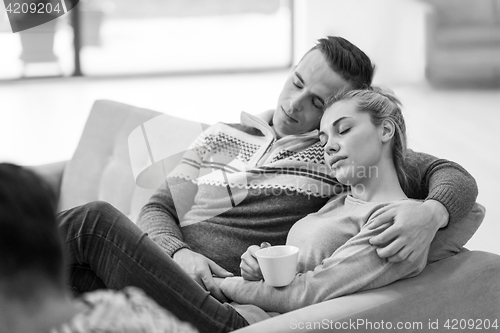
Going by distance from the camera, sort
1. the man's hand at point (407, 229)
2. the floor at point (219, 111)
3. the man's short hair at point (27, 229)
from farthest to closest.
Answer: the floor at point (219, 111), the man's hand at point (407, 229), the man's short hair at point (27, 229)

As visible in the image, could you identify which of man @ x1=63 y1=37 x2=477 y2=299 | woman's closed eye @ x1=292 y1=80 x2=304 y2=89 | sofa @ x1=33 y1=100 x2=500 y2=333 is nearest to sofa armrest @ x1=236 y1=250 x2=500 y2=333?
sofa @ x1=33 y1=100 x2=500 y2=333

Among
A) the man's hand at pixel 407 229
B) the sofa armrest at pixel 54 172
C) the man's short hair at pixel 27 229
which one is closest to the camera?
the man's short hair at pixel 27 229

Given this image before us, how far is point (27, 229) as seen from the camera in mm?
697

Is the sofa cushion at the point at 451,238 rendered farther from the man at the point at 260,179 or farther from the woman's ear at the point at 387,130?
the woman's ear at the point at 387,130

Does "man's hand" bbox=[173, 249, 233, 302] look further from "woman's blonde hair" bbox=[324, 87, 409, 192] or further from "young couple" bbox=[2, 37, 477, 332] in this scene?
"woman's blonde hair" bbox=[324, 87, 409, 192]

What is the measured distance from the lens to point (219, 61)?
23.2ft

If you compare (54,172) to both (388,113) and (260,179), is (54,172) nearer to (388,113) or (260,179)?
(260,179)

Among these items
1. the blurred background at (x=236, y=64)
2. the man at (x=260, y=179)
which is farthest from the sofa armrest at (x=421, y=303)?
the blurred background at (x=236, y=64)

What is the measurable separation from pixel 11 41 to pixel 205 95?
2397 millimetres

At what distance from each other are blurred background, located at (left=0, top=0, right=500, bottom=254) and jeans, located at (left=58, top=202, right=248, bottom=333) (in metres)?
1.73

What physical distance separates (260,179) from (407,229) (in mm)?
487

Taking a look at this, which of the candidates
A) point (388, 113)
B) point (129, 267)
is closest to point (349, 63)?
point (388, 113)

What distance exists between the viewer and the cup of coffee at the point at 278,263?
4.13ft

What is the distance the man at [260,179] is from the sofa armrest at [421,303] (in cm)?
21
